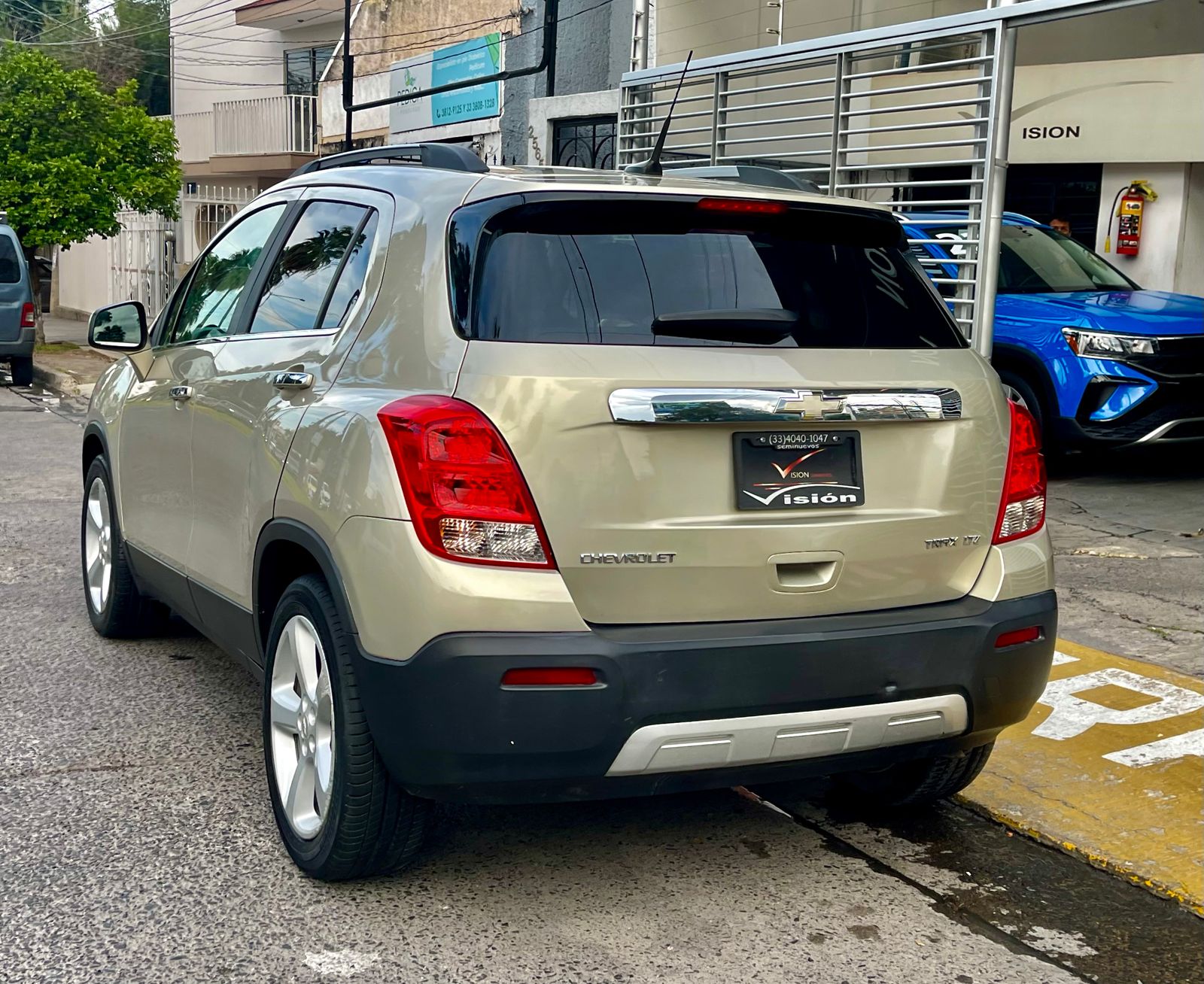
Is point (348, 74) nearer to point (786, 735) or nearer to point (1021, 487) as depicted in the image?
point (1021, 487)

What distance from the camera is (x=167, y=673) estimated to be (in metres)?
5.45

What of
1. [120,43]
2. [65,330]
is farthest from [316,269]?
[120,43]

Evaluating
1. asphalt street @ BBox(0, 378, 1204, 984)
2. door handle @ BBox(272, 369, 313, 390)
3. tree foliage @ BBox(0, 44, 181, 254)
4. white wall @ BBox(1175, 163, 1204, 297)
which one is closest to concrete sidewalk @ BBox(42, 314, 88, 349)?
tree foliage @ BBox(0, 44, 181, 254)

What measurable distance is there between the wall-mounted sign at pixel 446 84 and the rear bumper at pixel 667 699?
649 inches

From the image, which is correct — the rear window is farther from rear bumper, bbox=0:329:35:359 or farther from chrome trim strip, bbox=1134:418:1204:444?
rear bumper, bbox=0:329:35:359

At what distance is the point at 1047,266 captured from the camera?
10984 millimetres

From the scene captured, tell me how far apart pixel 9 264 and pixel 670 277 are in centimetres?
1613

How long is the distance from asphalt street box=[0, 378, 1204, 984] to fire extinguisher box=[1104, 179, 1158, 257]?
1188cm

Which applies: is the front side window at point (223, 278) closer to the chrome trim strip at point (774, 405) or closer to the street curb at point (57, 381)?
the chrome trim strip at point (774, 405)

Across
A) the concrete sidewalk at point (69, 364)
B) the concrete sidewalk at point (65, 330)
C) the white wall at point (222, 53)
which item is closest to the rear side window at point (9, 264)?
the concrete sidewalk at point (69, 364)

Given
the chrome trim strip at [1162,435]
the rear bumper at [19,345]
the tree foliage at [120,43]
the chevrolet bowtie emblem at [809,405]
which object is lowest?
the rear bumper at [19,345]

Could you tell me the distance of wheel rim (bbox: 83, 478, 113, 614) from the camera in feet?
18.8

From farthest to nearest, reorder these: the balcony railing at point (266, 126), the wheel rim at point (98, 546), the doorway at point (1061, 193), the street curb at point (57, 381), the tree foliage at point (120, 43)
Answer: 1. the tree foliage at point (120, 43)
2. the balcony railing at point (266, 126)
3. the street curb at point (57, 381)
4. the doorway at point (1061, 193)
5. the wheel rim at point (98, 546)

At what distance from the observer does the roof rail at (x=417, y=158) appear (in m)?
3.72
